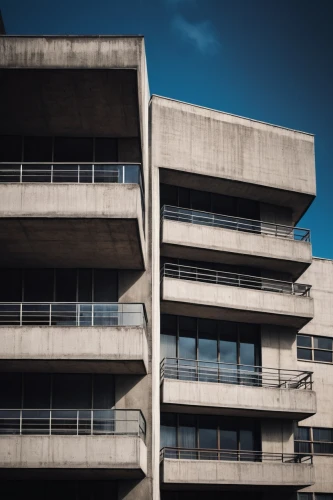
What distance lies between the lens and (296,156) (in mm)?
34875

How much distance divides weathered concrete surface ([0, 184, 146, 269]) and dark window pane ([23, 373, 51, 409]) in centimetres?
439

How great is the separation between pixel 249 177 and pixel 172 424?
10190mm

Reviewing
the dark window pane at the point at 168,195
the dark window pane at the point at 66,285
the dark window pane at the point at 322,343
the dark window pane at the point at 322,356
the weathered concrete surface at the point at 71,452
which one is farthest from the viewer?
the dark window pane at the point at 322,343

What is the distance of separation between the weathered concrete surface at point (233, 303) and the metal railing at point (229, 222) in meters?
2.90

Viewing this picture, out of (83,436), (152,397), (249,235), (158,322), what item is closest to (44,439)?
(83,436)

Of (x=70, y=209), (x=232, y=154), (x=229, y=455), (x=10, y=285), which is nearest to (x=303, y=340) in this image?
(x=229, y=455)

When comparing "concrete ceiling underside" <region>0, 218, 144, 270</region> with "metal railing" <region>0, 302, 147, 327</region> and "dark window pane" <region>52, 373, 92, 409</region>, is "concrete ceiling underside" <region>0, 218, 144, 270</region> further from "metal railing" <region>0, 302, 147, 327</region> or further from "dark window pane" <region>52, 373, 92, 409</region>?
"dark window pane" <region>52, 373, 92, 409</region>

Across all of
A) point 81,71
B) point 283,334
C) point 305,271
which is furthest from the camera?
point 305,271

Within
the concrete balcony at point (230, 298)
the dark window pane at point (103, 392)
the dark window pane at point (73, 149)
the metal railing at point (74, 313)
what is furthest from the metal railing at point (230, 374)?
the dark window pane at point (73, 149)

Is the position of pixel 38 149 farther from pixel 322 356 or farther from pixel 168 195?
pixel 322 356

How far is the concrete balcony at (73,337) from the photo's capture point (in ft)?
85.2

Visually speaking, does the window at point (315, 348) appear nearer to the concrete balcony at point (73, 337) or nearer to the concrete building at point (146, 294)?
the concrete building at point (146, 294)

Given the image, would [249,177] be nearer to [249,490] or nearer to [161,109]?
[161,109]

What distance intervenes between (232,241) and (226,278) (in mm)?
1754
